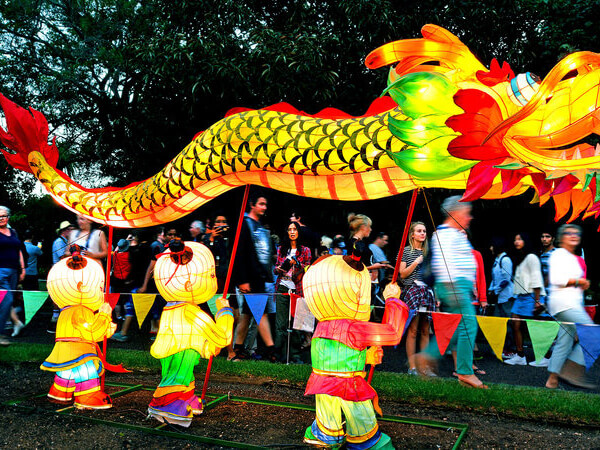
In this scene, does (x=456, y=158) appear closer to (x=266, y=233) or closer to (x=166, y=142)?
(x=266, y=233)

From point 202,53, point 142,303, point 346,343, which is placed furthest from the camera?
point 202,53

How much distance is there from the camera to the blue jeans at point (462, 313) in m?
4.37

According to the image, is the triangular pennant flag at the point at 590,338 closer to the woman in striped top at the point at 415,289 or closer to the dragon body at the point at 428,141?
the dragon body at the point at 428,141

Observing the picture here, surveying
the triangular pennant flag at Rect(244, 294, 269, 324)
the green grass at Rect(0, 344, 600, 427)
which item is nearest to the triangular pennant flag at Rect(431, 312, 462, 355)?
the green grass at Rect(0, 344, 600, 427)

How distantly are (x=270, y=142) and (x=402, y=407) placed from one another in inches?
108

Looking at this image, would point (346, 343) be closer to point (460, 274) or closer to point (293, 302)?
point (460, 274)

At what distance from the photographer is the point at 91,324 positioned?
14.9 feet

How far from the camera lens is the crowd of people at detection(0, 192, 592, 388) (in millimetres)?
4523

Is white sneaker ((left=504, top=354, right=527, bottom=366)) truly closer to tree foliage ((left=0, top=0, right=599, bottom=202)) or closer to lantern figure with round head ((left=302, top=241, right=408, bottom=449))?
lantern figure with round head ((left=302, top=241, right=408, bottom=449))

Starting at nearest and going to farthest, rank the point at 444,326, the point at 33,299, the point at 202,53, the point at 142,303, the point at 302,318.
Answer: the point at 444,326
the point at 33,299
the point at 142,303
the point at 302,318
the point at 202,53

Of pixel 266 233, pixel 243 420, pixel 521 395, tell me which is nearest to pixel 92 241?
pixel 266 233

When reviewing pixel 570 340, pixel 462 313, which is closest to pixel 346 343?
pixel 462 313

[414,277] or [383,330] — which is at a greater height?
[414,277]

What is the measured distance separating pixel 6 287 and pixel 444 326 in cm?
577
